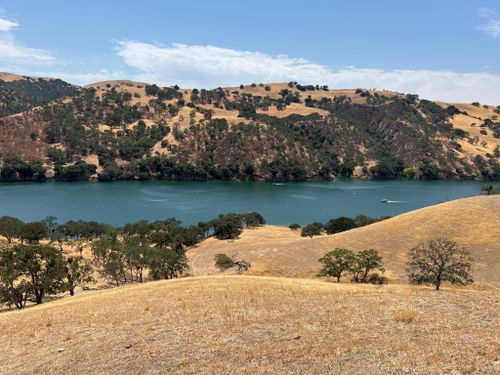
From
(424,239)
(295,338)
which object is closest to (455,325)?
(295,338)

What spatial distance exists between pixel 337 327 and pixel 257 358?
6575 mm

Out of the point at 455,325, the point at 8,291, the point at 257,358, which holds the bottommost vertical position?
the point at 8,291

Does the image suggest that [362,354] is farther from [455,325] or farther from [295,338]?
[455,325]

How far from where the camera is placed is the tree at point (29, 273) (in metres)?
61.6

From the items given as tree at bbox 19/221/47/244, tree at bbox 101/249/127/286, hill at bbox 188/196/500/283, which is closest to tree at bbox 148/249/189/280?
tree at bbox 101/249/127/286

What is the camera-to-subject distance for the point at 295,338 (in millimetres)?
26234

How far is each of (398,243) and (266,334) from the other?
72739 millimetres

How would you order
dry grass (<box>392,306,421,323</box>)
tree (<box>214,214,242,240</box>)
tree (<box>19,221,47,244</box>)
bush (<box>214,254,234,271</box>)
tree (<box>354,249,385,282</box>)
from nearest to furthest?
dry grass (<box>392,306,421,323</box>)
tree (<box>354,249,385,282</box>)
bush (<box>214,254,234,271</box>)
tree (<box>19,221,47,244</box>)
tree (<box>214,214,242,240</box>)

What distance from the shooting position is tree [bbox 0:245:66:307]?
61.6m

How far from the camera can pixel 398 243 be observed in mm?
92875

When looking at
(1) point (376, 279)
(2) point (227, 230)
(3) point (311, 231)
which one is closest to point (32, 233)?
(2) point (227, 230)

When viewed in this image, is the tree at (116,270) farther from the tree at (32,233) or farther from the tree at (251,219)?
the tree at (251,219)

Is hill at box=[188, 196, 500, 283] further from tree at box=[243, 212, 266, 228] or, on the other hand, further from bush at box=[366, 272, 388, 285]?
tree at box=[243, 212, 266, 228]

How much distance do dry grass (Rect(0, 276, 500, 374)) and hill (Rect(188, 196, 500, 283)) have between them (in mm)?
46344
